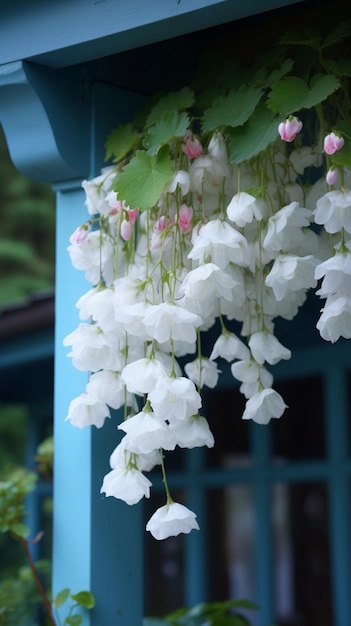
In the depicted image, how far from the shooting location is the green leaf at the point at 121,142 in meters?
2.01

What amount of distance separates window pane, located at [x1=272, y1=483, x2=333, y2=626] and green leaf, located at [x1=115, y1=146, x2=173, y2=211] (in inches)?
164

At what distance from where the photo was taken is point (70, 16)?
194 cm

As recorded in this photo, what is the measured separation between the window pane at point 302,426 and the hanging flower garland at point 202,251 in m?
3.44

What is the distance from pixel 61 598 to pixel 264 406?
638mm

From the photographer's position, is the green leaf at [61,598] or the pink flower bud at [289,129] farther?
the green leaf at [61,598]

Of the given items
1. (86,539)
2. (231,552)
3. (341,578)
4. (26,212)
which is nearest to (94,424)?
(86,539)

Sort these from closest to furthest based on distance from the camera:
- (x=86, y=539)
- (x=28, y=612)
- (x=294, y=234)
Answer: (x=294, y=234) → (x=86, y=539) → (x=28, y=612)

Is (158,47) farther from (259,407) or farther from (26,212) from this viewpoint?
(26,212)

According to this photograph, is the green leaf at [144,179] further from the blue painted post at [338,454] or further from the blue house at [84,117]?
the blue painted post at [338,454]

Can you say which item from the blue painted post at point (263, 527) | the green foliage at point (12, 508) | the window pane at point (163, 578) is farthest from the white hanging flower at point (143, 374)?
the window pane at point (163, 578)

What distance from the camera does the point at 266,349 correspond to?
180 cm

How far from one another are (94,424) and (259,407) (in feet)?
1.17

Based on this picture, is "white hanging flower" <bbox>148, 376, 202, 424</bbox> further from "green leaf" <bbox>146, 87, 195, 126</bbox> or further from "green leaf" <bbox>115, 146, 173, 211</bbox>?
"green leaf" <bbox>146, 87, 195, 126</bbox>

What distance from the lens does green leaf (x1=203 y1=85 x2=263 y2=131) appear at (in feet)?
5.84
